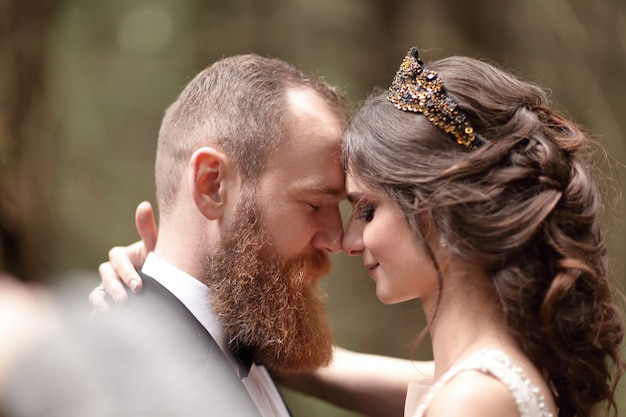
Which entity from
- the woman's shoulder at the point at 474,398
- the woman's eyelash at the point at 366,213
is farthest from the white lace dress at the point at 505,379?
the woman's eyelash at the point at 366,213

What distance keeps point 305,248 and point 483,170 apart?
836 mm

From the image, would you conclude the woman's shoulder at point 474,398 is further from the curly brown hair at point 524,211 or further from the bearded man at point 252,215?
the bearded man at point 252,215

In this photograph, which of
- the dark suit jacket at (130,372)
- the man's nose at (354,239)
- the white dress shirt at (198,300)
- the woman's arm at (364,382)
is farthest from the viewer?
the woman's arm at (364,382)

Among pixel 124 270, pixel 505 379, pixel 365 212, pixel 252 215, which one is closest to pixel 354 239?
pixel 365 212

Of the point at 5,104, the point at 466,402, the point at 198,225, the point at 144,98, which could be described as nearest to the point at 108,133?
the point at 144,98

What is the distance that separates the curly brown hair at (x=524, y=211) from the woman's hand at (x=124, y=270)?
91cm

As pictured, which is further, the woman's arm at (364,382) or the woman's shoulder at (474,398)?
the woman's arm at (364,382)

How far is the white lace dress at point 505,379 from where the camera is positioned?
1799mm

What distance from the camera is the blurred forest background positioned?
149 inches

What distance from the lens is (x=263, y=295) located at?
8.43 feet

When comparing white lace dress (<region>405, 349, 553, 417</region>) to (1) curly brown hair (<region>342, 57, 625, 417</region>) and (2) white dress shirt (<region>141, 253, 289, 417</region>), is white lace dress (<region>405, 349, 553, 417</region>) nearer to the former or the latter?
(1) curly brown hair (<region>342, 57, 625, 417</region>)

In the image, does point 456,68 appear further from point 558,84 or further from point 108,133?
point 108,133

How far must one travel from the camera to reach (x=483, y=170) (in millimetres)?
1951

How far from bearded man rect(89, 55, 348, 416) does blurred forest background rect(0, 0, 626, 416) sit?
2.76 ft
